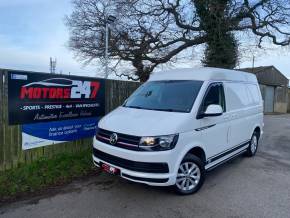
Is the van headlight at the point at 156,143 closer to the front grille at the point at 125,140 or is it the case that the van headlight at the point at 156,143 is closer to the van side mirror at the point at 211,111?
the front grille at the point at 125,140

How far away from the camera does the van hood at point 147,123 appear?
157 inches

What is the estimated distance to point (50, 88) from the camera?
5.82m

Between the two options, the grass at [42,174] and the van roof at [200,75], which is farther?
the van roof at [200,75]

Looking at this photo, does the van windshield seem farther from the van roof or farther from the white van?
the van roof

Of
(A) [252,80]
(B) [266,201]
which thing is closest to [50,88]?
(B) [266,201]

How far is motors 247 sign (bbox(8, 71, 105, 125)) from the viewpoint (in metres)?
5.23

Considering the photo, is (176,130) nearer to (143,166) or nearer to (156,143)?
(156,143)

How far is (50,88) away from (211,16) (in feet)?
39.3

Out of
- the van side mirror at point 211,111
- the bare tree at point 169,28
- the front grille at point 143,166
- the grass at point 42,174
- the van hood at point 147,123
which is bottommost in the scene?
the grass at point 42,174

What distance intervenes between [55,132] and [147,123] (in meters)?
2.82

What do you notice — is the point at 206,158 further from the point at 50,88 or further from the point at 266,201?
the point at 50,88

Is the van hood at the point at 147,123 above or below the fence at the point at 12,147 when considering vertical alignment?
above

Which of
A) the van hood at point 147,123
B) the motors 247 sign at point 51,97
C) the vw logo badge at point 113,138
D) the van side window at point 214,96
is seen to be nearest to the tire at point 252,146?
the van side window at point 214,96

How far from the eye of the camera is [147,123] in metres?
4.17
